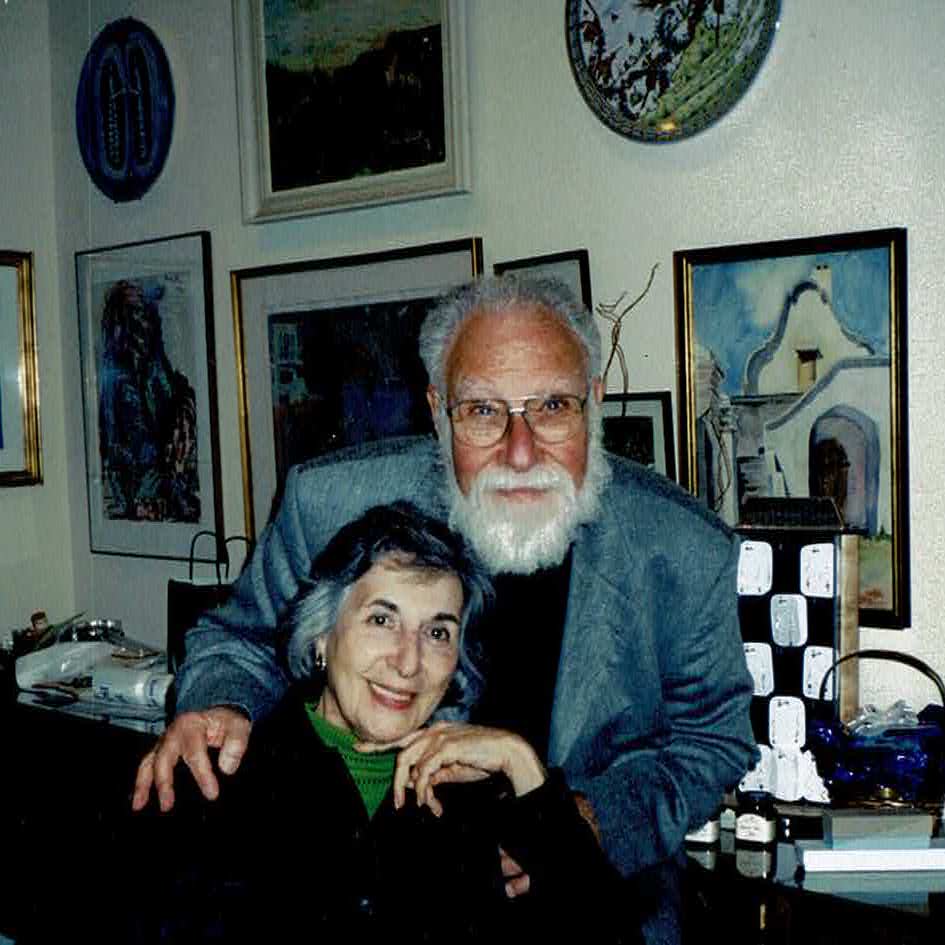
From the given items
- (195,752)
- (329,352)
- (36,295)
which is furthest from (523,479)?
(36,295)

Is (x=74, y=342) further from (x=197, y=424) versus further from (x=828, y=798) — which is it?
(x=828, y=798)

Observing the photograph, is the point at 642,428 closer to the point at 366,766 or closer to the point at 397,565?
the point at 397,565

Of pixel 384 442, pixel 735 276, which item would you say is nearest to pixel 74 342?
pixel 384 442

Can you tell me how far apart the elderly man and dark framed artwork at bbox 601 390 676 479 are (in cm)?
49

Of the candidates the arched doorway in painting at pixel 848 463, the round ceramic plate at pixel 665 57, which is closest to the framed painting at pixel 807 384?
the arched doorway in painting at pixel 848 463

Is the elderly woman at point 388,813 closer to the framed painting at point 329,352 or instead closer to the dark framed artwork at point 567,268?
the dark framed artwork at point 567,268

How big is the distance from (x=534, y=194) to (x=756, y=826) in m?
1.31

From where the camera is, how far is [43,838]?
158 centimetres

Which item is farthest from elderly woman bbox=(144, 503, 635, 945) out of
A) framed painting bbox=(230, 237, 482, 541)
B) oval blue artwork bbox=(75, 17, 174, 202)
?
oval blue artwork bbox=(75, 17, 174, 202)

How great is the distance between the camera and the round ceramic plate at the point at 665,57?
202 centimetres

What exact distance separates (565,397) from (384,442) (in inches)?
14.8

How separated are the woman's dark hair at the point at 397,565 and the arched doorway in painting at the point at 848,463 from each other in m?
0.78

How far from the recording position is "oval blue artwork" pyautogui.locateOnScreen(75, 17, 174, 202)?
288cm

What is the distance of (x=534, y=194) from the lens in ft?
7.63
